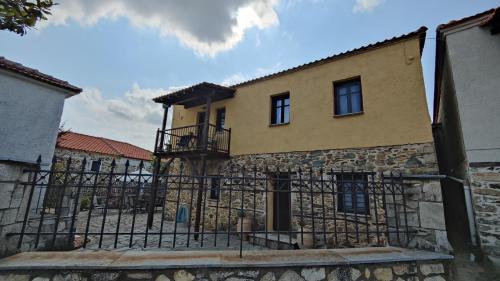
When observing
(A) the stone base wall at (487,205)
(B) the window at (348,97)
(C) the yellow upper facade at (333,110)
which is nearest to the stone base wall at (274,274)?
(A) the stone base wall at (487,205)

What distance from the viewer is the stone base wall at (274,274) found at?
2348 millimetres

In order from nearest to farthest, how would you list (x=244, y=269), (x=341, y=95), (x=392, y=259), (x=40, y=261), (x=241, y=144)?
(x=40, y=261), (x=244, y=269), (x=392, y=259), (x=341, y=95), (x=241, y=144)

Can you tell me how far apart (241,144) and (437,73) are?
303 inches

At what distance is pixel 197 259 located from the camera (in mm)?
2715

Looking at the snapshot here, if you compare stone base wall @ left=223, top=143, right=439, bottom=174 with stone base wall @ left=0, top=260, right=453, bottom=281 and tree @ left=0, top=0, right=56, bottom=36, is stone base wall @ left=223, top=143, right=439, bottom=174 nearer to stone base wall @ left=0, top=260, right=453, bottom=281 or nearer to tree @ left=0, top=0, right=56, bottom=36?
stone base wall @ left=0, top=260, right=453, bottom=281

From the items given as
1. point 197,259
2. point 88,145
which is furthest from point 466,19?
point 88,145

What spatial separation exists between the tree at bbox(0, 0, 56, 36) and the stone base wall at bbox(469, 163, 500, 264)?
341 inches

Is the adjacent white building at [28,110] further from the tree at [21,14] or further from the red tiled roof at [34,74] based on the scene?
the tree at [21,14]

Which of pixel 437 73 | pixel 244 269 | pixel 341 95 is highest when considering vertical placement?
pixel 437 73

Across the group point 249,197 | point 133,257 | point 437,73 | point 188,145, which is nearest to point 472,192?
point 437,73

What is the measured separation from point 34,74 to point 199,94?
17.2 feet

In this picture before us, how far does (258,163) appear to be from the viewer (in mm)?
8891

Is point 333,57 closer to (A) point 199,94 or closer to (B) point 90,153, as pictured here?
(A) point 199,94

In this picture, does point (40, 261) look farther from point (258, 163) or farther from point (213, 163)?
point (213, 163)
